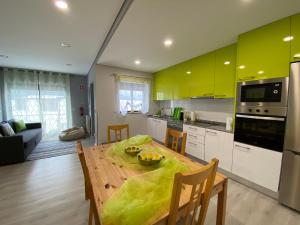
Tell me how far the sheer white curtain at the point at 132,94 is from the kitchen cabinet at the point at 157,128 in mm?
485

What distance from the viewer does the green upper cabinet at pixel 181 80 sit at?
332 centimetres

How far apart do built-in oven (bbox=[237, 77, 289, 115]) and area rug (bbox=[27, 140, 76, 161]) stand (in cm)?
389

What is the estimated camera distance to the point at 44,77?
492 centimetres

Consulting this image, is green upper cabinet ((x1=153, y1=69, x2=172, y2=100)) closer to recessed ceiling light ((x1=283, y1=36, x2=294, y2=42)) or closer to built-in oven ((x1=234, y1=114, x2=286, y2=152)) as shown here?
built-in oven ((x1=234, y1=114, x2=286, y2=152))

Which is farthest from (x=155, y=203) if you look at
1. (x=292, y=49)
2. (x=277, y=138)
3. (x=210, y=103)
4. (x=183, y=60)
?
(x=183, y=60)

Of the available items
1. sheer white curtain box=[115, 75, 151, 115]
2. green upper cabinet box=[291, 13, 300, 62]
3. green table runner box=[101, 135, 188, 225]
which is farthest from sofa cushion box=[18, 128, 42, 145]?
green upper cabinet box=[291, 13, 300, 62]

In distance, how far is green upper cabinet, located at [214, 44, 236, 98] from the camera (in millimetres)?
2403

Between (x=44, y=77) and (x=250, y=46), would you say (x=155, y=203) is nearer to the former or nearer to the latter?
(x=250, y=46)

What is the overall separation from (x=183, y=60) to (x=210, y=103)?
1.24 meters

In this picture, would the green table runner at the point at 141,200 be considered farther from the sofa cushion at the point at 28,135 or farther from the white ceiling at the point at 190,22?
the sofa cushion at the point at 28,135

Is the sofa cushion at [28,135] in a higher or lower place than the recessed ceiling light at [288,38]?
lower

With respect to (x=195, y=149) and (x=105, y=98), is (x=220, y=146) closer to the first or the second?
(x=195, y=149)

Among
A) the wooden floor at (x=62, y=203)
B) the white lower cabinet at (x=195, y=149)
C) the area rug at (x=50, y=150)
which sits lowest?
the wooden floor at (x=62, y=203)

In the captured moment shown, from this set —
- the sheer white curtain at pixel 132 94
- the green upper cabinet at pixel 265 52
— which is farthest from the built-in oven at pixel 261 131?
the sheer white curtain at pixel 132 94
